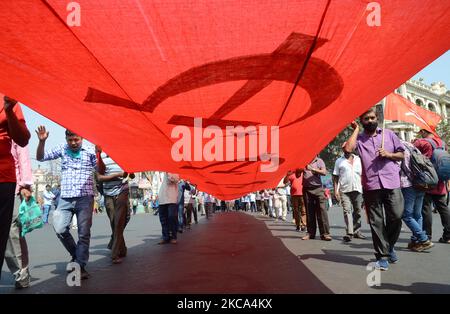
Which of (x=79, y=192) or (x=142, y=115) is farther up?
(x=142, y=115)

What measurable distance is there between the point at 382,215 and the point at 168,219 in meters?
5.95

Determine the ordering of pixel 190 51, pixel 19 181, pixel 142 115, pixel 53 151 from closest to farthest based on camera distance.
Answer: pixel 190 51
pixel 142 115
pixel 19 181
pixel 53 151

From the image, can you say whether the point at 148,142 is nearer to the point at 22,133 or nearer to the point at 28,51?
the point at 22,133

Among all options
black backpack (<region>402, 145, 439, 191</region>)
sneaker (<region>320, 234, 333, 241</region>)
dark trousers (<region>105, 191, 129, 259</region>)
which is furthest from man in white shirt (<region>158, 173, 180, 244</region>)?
black backpack (<region>402, 145, 439, 191</region>)

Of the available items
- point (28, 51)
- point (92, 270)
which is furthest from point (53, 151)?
point (28, 51)

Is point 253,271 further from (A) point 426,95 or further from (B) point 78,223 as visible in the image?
(A) point 426,95

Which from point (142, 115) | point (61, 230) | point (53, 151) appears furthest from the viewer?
point (53, 151)

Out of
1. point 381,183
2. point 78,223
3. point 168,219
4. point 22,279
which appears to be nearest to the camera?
point 22,279

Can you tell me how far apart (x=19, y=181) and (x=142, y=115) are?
191 cm

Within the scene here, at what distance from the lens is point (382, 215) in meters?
4.38

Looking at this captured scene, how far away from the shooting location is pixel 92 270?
5.21 m

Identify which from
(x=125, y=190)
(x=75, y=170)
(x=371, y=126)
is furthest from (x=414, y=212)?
(x=75, y=170)

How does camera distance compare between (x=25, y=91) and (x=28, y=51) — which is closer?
(x=28, y=51)

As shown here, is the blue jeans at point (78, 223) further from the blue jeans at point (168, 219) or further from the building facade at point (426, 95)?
the building facade at point (426, 95)
